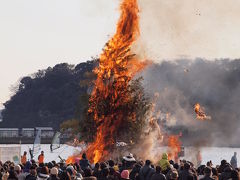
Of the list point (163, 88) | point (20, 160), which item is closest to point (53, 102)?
point (163, 88)

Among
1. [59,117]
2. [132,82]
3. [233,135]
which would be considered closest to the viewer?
[132,82]

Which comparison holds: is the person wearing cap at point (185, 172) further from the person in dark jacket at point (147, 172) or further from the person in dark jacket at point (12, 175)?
the person in dark jacket at point (12, 175)

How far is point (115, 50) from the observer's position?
42094 millimetres

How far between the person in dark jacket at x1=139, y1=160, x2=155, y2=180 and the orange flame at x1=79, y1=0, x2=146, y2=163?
1581 centimetres

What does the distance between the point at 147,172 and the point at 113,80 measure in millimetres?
16896

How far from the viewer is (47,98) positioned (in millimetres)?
160625

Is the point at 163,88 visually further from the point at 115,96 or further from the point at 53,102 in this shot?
the point at 115,96

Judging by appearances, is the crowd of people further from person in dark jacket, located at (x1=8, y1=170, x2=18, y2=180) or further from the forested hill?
the forested hill

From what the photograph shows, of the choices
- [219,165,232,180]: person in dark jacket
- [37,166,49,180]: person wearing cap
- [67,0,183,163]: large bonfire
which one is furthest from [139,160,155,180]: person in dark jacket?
[67,0,183,163]: large bonfire

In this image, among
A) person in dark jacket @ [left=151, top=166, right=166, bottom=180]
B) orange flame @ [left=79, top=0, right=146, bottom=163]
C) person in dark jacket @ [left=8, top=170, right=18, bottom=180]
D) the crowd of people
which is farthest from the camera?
orange flame @ [left=79, top=0, right=146, bottom=163]

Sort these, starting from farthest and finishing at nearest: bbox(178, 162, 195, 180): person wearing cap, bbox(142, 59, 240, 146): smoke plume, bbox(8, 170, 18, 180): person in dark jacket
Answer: bbox(142, 59, 240, 146): smoke plume
bbox(178, 162, 195, 180): person wearing cap
bbox(8, 170, 18, 180): person in dark jacket

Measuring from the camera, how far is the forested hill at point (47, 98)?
154125mm

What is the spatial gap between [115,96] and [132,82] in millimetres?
2555

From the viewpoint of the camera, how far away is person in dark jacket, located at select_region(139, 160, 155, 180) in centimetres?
2572
